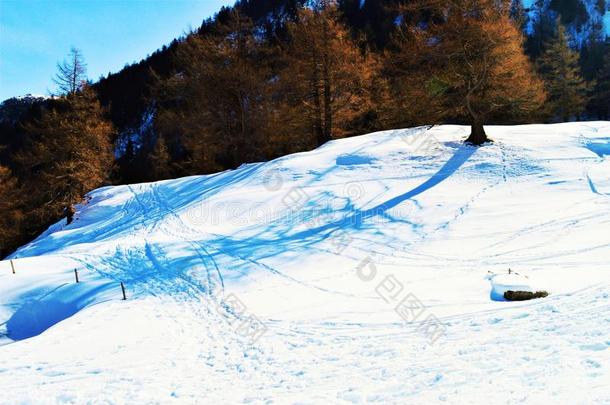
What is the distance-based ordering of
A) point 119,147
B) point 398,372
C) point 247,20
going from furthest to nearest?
point 119,147 → point 247,20 → point 398,372

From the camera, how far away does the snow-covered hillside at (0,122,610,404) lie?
5727 mm

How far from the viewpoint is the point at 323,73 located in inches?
930

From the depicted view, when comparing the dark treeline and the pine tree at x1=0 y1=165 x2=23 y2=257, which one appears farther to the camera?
the pine tree at x1=0 y1=165 x2=23 y2=257

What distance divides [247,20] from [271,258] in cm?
2010

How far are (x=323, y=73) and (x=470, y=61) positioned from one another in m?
8.90

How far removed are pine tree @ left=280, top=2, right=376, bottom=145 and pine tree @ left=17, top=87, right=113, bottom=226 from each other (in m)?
12.1

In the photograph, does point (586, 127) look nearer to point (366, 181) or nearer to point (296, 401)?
point (366, 181)

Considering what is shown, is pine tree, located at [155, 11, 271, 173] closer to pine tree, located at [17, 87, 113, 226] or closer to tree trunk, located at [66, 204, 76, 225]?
pine tree, located at [17, 87, 113, 226]

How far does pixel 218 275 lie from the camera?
11.3 m

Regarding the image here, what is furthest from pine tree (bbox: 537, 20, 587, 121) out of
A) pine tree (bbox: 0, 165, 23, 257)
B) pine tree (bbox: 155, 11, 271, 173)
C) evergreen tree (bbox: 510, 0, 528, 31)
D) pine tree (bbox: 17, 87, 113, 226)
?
pine tree (bbox: 0, 165, 23, 257)

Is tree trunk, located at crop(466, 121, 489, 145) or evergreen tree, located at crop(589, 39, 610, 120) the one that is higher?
evergreen tree, located at crop(589, 39, 610, 120)

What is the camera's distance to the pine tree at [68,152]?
22781 mm

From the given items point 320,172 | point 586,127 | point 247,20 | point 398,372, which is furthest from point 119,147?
point 398,372

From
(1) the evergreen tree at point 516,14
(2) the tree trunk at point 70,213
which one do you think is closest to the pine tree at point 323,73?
(1) the evergreen tree at point 516,14
